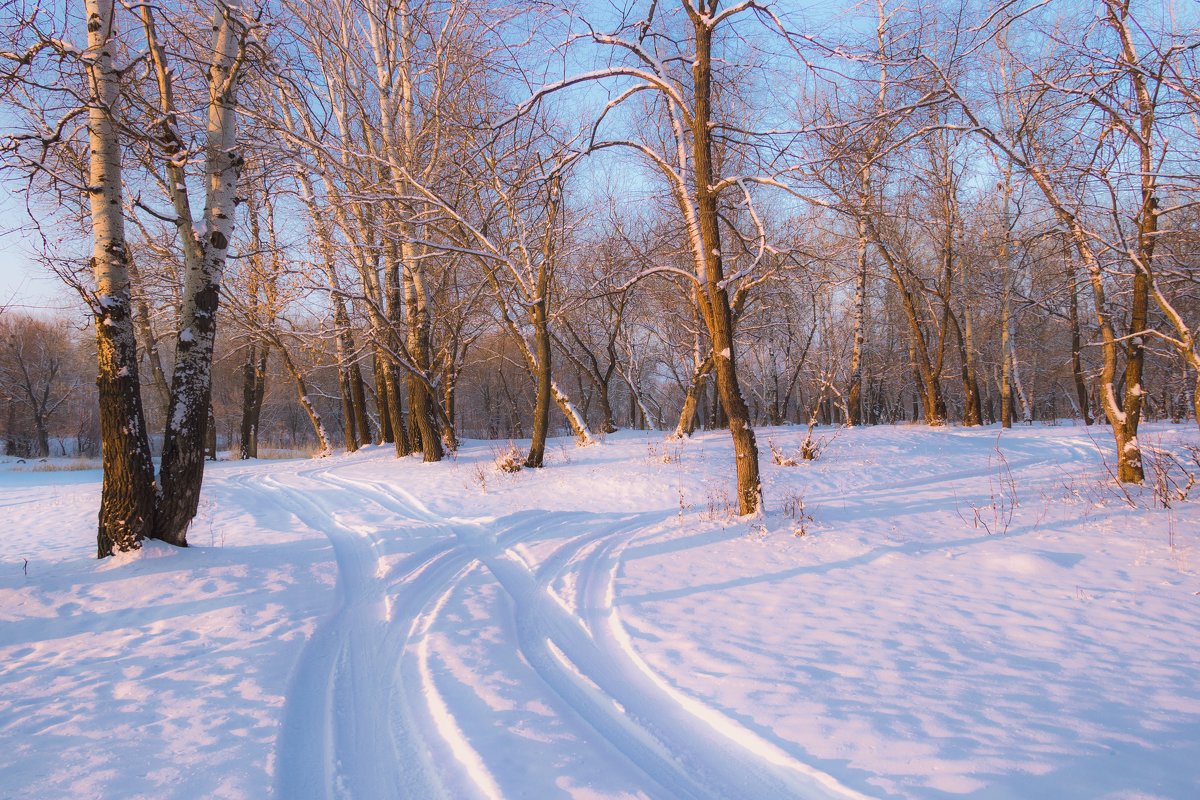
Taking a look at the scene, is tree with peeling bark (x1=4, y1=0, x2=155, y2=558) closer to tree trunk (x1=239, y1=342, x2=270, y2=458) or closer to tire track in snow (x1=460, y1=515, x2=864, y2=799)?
tire track in snow (x1=460, y1=515, x2=864, y2=799)

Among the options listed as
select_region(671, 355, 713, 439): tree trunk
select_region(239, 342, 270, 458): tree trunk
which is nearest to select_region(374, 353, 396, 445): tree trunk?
select_region(239, 342, 270, 458): tree trunk

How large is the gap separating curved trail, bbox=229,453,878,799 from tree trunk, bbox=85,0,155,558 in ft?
6.43

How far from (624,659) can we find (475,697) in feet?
3.31

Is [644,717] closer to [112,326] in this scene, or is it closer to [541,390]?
[112,326]

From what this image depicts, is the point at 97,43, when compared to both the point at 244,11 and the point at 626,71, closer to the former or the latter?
the point at 244,11

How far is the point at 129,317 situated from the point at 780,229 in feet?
52.4

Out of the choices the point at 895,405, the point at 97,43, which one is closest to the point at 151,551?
the point at 97,43

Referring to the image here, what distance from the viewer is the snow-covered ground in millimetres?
2510

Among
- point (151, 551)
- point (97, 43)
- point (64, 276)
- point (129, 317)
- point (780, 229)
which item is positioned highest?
point (780, 229)

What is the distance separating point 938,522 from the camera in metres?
7.10

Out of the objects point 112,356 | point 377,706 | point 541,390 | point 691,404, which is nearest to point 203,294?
point 112,356

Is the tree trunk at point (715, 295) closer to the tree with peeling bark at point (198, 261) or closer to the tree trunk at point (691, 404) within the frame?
the tree with peeling bark at point (198, 261)

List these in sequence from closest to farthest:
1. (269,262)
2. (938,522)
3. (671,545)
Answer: (671,545), (938,522), (269,262)

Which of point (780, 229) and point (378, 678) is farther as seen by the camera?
point (780, 229)
